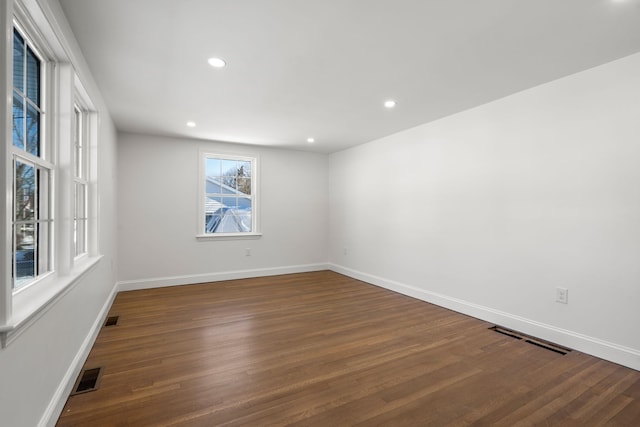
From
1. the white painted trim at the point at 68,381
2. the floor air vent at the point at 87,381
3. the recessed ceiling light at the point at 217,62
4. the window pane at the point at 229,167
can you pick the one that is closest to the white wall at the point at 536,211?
the recessed ceiling light at the point at 217,62

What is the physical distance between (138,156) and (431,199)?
4353 millimetres

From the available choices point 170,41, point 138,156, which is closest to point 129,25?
point 170,41

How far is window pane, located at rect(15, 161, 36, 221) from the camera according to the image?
1608mm

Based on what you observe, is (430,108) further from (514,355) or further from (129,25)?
(129,25)


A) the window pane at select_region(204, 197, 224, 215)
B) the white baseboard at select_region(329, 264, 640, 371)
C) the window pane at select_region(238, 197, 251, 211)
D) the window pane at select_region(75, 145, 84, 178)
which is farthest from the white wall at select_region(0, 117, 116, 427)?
the white baseboard at select_region(329, 264, 640, 371)

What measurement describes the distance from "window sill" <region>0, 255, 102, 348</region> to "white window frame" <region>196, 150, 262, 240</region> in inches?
120

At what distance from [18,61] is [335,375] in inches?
105

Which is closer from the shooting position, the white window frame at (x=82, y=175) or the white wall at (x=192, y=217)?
the white window frame at (x=82, y=175)

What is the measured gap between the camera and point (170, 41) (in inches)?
86.8

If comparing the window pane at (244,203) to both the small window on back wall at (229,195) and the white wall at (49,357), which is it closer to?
the small window on back wall at (229,195)

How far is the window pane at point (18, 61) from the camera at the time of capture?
5.21 feet

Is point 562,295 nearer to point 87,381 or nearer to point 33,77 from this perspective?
point 87,381

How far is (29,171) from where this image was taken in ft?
5.69

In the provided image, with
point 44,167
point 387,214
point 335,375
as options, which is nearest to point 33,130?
point 44,167
